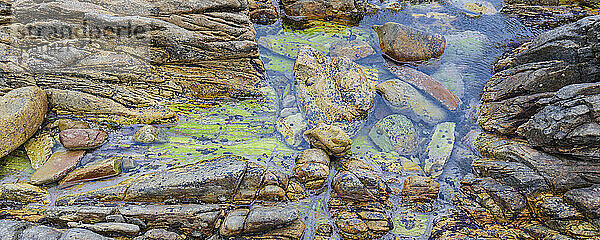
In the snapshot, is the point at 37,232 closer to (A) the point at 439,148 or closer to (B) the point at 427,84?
(A) the point at 439,148

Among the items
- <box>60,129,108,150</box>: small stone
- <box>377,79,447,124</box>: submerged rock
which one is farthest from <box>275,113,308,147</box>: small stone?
<box>60,129,108,150</box>: small stone

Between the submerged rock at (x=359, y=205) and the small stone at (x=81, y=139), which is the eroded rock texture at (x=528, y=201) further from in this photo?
the small stone at (x=81, y=139)

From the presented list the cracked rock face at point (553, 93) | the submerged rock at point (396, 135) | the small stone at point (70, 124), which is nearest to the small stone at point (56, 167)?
the small stone at point (70, 124)

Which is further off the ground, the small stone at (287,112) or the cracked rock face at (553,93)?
the cracked rock face at (553,93)

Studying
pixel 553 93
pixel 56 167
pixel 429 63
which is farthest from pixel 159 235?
pixel 553 93

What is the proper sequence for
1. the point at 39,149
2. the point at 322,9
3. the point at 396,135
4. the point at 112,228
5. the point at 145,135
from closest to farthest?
1. the point at 112,228
2. the point at 39,149
3. the point at 145,135
4. the point at 396,135
5. the point at 322,9

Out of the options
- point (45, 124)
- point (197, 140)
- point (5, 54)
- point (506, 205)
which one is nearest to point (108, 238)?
point (197, 140)
